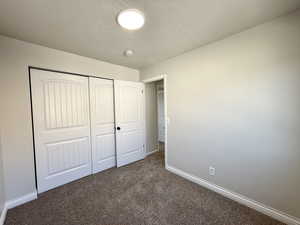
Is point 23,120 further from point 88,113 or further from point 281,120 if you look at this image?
point 281,120

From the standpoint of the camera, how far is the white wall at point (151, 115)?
3.45 m

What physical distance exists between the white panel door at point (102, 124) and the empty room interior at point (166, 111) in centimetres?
2

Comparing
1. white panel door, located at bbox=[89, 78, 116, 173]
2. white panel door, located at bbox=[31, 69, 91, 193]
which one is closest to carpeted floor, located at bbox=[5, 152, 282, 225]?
white panel door, located at bbox=[31, 69, 91, 193]

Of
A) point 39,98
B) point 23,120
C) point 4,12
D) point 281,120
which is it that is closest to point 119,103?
point 39,98

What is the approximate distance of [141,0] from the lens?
1.17 m

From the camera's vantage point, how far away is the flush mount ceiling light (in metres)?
1.31

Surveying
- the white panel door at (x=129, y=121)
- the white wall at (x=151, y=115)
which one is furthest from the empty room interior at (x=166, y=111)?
the white wall at (x=151, y=115)

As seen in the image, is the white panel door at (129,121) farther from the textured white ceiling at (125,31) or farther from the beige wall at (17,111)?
the beige wall at (17,111)

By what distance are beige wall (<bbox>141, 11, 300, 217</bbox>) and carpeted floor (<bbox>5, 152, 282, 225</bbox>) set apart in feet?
1.04

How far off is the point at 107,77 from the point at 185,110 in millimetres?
1767

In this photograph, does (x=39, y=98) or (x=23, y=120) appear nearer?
(x=23, y=120)

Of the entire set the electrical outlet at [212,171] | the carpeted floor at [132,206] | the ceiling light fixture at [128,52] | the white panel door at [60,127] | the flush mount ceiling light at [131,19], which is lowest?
the carpeted floor at [132,206]

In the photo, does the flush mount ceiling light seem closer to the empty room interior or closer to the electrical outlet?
the empty room interior

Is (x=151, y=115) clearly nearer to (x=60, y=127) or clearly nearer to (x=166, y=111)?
(x=166, y=111)
